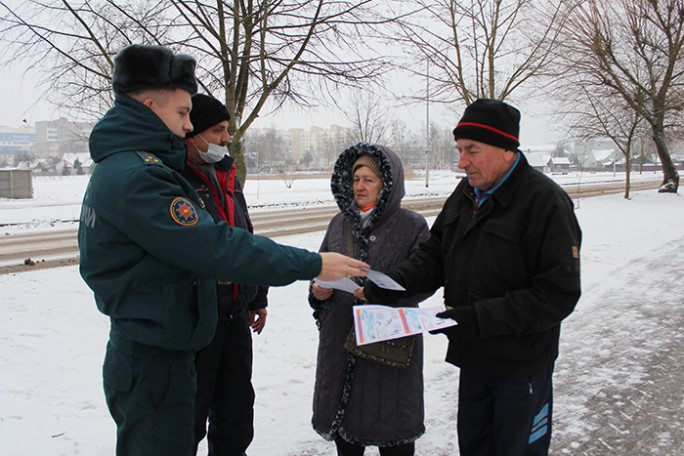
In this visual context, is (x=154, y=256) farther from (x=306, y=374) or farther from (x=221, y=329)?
(x=306, y=374)

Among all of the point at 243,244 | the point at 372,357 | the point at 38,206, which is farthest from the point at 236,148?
the point at 38,206

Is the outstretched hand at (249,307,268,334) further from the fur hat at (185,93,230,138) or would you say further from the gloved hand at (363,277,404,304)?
the fur hat at (185,93,230,138)

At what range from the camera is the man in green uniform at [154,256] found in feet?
5.67

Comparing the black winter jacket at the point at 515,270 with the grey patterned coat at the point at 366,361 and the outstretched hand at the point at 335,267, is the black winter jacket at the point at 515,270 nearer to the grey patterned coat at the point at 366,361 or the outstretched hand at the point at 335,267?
the grey patterned coat at the point at 366,361

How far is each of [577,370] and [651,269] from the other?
4807 mm

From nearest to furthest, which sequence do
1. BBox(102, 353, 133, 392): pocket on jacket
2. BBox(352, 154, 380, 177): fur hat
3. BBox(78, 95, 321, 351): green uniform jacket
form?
BBox(78, 95, 321, 351): green uniform jacket
BBox(102, 353, 133, 392): pocket on jacket
BBox(352, 154, 380, 177): fur hat

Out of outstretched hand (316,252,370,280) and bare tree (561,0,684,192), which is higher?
bare tree (561,0,684,192)

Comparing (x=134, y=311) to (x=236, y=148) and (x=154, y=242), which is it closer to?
(x=154, y=242)

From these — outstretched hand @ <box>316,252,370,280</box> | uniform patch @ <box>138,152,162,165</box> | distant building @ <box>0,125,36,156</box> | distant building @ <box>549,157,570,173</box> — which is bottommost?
outstretched hand @ <box>316,252,370,280</box>

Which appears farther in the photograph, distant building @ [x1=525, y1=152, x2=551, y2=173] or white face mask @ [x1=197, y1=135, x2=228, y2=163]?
distant building @ [x1=525, y1=152, x2=551, y2=173]

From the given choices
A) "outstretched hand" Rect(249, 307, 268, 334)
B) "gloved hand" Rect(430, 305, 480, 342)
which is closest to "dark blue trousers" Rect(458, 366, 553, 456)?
"gloved hand" Rect(430, 305, 480, 342)

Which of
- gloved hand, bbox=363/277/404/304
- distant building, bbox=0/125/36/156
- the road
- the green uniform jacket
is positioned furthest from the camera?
distant building, bbox=0/125/36/156

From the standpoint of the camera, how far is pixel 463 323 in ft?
6.99

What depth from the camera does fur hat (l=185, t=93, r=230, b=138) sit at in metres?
2.80
